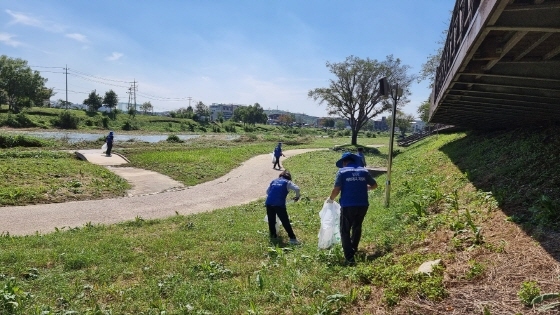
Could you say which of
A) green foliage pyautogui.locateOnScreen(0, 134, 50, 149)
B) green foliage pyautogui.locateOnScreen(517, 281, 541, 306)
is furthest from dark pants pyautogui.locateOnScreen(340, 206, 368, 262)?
green foliage pyautogui.locateOnScreen(0, 134, 50, 149)

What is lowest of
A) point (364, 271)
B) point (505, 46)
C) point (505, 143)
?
point (364, 271)

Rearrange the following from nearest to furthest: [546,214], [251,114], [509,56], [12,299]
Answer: [12,299], [546,214], [509,56], [251,114]

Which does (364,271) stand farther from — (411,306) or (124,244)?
(124,244)

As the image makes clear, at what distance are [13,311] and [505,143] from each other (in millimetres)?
11817

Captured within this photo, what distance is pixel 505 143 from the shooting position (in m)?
10.8

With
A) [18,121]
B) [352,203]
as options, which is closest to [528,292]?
[352,203]

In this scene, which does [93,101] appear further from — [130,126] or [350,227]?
[350,227]

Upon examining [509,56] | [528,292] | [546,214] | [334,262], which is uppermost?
[509,56]

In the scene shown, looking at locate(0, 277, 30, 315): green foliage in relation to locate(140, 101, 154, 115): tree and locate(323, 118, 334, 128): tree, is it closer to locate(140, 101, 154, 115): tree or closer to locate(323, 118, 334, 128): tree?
locate(140, 101, 154, 115): tree

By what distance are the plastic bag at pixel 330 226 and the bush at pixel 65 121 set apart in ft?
181

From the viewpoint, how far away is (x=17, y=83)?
64.3 metres

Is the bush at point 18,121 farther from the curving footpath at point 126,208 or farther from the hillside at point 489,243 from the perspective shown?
the hillside at point 489,243

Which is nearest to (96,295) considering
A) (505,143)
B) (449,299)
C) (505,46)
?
(449,299)

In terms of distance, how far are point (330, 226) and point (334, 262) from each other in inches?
32.7
